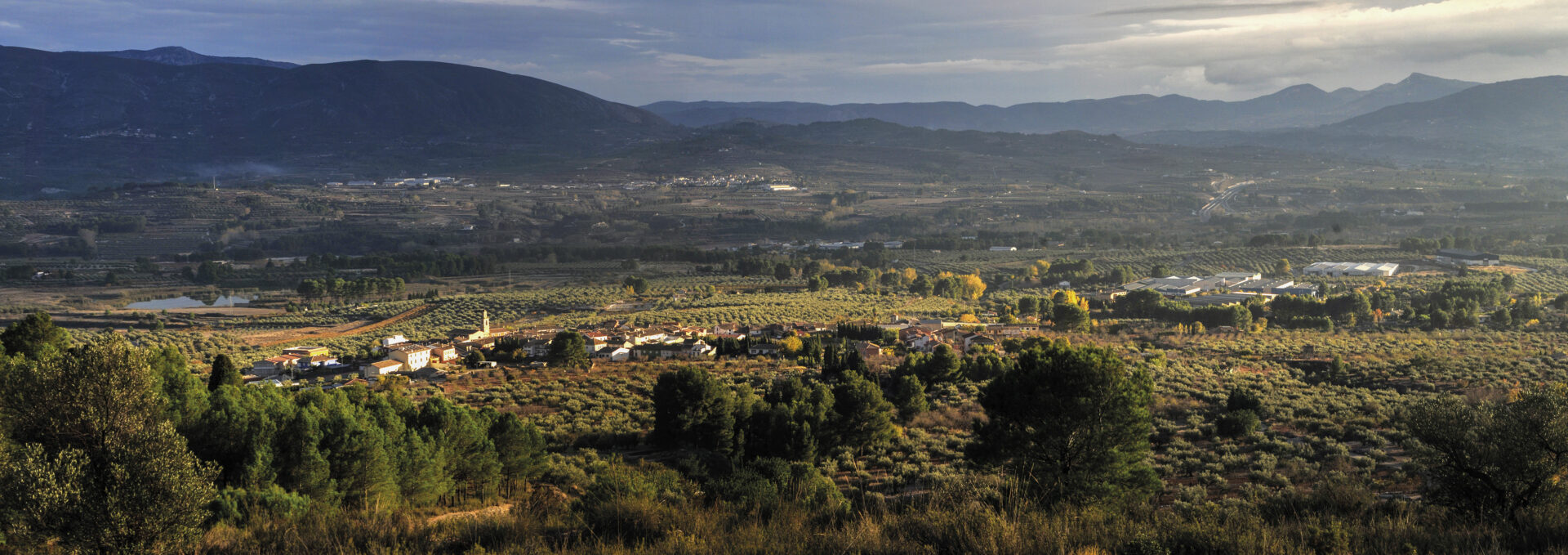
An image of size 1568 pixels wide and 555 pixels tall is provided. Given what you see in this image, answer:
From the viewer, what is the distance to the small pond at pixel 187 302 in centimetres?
4591

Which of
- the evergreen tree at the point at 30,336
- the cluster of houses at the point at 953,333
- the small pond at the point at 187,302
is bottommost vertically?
the small pond at the point at 187,302

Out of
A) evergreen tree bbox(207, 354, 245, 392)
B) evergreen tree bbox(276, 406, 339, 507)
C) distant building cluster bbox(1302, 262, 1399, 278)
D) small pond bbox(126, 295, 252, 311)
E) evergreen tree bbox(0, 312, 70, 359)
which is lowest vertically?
small pond bbox(126, 295, 252, 311)

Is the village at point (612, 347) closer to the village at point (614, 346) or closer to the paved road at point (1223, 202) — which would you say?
the village at point (614, 346)

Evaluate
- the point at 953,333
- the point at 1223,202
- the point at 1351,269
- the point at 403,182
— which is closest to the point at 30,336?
the point at 953,333

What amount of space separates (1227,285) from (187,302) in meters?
54.1

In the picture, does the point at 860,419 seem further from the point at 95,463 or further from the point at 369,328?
the point at 369,328

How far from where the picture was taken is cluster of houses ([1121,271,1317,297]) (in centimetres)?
4278

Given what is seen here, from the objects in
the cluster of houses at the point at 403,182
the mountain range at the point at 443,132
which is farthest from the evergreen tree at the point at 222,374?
the mountain range at the point at 443,132

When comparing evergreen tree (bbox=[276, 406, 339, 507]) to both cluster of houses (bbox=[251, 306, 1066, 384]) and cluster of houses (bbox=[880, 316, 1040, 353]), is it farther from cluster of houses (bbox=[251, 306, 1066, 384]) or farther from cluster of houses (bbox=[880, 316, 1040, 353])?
cluster of houses (bbox=[880, 316, 1040, 353])

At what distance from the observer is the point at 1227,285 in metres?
46.5

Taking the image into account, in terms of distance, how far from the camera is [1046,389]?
857cm

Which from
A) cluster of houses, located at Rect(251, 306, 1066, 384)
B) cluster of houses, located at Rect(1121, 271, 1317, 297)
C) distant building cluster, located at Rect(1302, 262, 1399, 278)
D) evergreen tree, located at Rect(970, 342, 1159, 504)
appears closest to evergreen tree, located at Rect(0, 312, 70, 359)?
cluster of houses, located at Rect(251, 306, 1066, 384)

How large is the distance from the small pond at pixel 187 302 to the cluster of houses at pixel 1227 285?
45.1m

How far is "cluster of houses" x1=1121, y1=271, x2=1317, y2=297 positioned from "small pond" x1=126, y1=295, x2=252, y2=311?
Answer: 148 feet
